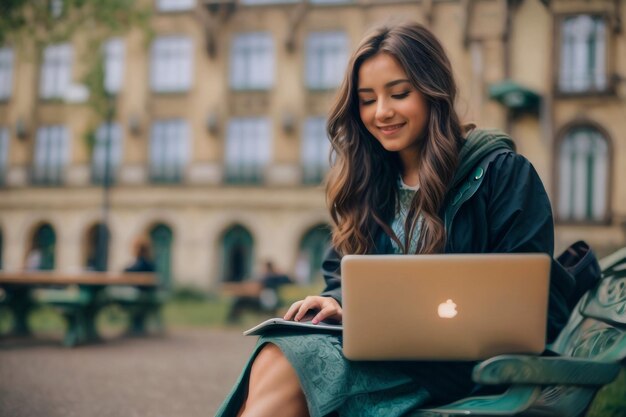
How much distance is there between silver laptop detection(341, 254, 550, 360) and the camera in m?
2.08

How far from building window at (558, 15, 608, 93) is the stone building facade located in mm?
73

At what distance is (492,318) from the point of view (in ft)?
6.91

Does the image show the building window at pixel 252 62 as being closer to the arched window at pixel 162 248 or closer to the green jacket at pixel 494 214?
the arched window at pixel 162 248

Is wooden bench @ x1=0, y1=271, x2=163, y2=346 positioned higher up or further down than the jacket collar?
further down

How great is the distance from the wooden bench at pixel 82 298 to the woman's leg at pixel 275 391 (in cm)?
839

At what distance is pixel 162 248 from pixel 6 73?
9.87 m

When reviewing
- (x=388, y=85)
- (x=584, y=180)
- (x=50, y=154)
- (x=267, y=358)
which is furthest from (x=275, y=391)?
(x=50, y=154)

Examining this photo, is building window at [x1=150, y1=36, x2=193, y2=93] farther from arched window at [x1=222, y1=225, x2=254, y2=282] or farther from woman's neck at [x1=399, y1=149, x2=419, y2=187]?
woman's neck at [x1=399, y1=149, x2=419, y2=187]

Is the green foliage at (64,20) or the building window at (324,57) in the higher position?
Result: the building window at (324,57)

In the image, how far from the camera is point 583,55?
22.6 m

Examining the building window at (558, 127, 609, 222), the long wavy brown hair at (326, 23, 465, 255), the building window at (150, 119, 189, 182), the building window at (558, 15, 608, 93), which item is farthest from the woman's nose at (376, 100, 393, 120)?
the building window at (150, 119, 189, 182)

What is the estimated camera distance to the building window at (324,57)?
85.1 ft

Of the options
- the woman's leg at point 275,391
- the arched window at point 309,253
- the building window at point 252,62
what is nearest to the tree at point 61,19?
the building window at point 252,62

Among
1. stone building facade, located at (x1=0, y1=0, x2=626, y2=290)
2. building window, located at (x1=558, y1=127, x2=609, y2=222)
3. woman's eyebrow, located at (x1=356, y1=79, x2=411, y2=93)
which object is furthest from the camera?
stone building facade, located at (x1=0, y1=0, x2=626, y2=290)
